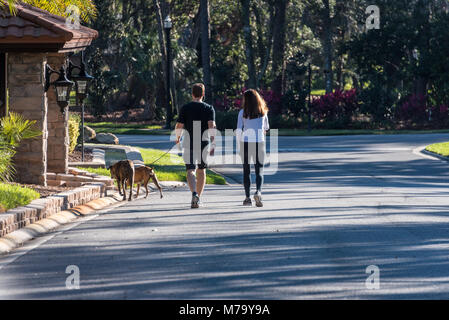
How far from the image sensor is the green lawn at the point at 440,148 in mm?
30433

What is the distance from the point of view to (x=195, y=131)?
45.5 ft

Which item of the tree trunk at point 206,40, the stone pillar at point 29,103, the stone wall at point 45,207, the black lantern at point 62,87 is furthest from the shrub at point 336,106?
the stone wall at point 45,207

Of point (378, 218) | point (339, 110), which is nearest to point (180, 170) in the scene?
point (378, 218)

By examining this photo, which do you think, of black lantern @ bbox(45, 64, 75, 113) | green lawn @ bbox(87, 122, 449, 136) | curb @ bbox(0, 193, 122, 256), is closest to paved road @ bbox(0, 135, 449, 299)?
curb @ bbox(0, 193, 122, 256)

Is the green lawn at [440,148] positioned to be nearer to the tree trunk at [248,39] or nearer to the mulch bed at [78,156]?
the mulch bed at [78,156]

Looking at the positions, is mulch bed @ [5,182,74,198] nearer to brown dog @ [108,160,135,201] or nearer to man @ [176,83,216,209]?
brown dog @ [108,160,135,201]

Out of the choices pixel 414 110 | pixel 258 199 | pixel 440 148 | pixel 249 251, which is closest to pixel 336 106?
pixel 414 110

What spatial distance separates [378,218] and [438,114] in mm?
36368

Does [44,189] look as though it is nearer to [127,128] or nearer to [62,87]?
[62,87]

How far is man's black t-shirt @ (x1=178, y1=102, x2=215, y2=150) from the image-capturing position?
13891 millimetres

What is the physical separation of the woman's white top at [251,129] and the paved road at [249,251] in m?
1.18

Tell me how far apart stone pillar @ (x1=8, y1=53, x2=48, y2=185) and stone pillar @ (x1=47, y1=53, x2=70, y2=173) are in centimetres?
229

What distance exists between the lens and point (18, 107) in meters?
16.5

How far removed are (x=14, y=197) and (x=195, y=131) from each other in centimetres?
317
